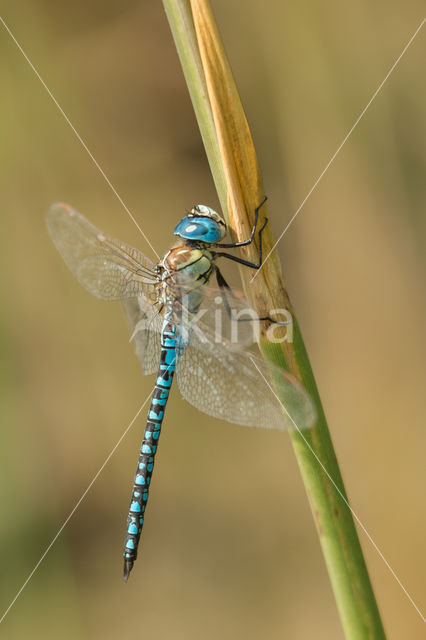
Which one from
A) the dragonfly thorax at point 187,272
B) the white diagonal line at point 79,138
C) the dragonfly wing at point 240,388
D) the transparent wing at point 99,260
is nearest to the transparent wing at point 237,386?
the dragonfly wing at point 240,388

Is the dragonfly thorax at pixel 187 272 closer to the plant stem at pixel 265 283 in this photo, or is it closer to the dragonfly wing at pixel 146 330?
the dragonfly wing at pixel 146 330

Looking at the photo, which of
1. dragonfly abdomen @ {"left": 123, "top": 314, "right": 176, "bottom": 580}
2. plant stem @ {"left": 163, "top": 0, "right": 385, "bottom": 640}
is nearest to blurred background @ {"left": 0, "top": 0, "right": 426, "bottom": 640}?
dragonfly abdomen @ {"left": 123, "top": 314, "right": 176, "bottom": 580}

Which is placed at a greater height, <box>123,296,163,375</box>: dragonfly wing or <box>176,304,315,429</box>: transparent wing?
<box>123,296,163,375</box>: dragonfly wing

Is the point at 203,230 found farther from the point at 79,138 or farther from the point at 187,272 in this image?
the point at 79,138

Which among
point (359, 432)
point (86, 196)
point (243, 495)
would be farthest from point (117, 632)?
point (86, 196)

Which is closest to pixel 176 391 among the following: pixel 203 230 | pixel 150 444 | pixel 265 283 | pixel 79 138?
pixel 150 444

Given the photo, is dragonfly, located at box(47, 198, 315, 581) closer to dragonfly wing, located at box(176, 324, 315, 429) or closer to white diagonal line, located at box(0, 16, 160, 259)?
dragonfly wing, located at box(176, 324, 315, 429)
